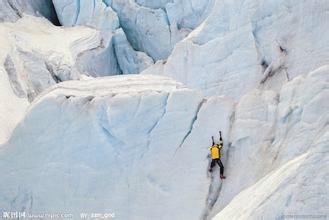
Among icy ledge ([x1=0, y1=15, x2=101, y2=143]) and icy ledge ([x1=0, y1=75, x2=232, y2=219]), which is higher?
icy ledge ([x1=0, y1=15, x2=101, y2=143])

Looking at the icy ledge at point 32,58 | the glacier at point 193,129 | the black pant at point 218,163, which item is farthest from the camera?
A: the icy ledge at point 32,58

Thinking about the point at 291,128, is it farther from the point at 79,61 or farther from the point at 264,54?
the point at 79,61

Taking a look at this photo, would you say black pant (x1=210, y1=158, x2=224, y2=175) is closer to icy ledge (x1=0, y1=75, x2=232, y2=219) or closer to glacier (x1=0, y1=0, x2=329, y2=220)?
glacier (x1=0, y1=0, x2=329, y2=220)

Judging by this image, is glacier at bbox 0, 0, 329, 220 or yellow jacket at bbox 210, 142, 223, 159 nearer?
glacier at bbox 0, 0, 329, 220

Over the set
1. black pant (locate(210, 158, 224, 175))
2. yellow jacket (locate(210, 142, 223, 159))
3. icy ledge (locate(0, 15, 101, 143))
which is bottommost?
black pant (locate(210, 158, 224, 175))

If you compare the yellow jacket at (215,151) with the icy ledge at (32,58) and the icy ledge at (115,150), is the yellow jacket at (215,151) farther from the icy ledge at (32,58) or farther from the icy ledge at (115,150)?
the icy ledge at (32,58)

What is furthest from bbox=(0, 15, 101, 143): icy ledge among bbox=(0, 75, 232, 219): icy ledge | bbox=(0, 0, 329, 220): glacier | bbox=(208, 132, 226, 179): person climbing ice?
bbox=(208, 132, 226, 179): person climbing ice

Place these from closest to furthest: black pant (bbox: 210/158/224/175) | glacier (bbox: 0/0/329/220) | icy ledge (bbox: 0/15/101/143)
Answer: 1. glacier (bbox: 0/0/329/220)
2. black pant (bbox: 210/158/224/175)
3. icy ledge (bbox: 0/15/101/143)

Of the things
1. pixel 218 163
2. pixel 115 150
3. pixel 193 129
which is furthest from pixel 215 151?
pixel 115 150

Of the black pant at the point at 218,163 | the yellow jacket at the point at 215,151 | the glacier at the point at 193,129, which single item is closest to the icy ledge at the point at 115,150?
the glacier at the point at 193,129
